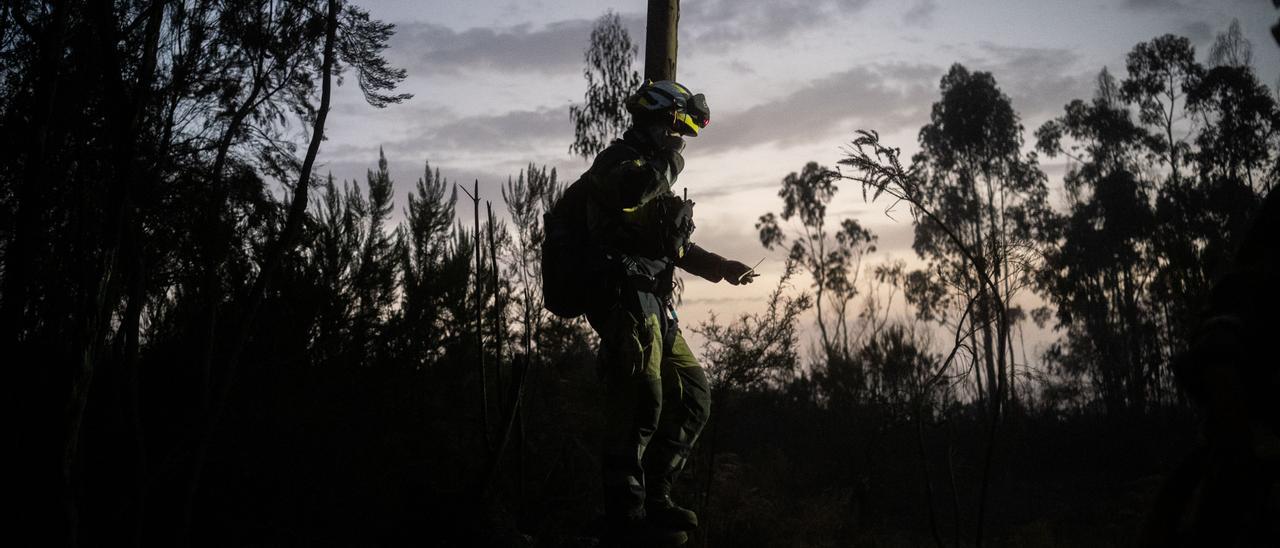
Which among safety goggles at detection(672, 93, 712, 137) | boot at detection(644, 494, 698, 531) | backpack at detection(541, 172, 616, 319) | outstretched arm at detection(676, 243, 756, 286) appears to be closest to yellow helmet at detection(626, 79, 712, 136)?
safety goggles at detection(672, 93, 712, 137)

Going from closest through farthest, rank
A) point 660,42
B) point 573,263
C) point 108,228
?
point 573,263 → point 108,228 → point 660,42

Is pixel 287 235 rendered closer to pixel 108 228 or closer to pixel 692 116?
pixel 108 228

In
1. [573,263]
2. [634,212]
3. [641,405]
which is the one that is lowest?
[641,405]

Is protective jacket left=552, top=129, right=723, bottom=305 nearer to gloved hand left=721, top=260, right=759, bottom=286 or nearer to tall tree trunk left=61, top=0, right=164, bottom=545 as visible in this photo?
gloved hand left=721, top=260, right=759, bottom=286

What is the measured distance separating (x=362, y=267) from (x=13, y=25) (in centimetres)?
439

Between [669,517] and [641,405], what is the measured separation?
1.66ft

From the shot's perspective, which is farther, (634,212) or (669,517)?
(634,212)

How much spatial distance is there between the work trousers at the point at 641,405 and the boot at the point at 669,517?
70 millimetres

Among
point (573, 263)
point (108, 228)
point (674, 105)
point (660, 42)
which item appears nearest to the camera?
point (573, 263)

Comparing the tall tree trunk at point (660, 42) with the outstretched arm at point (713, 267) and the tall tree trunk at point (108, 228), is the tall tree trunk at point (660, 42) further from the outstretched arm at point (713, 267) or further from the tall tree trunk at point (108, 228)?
the tall tree trunk at point (108, 228)

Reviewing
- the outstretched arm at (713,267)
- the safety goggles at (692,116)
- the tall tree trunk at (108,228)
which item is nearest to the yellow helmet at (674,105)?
the safety goggles at (692,116)

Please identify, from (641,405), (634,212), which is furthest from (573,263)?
(641,405)

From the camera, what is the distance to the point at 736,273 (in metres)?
4.02

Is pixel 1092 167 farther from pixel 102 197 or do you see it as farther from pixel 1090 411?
pixel 102 197
